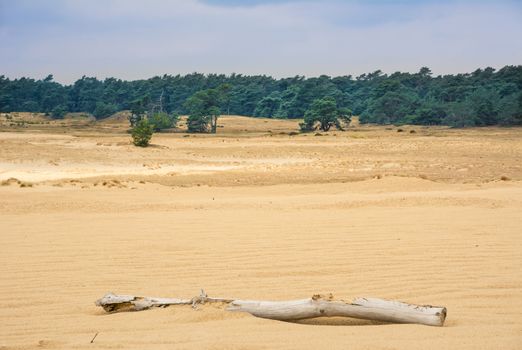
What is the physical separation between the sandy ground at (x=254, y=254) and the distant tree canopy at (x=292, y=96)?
27.0 m

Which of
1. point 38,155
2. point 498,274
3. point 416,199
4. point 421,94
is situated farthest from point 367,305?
point 421,94

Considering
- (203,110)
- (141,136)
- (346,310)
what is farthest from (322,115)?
(346,310)

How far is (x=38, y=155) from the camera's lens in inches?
930

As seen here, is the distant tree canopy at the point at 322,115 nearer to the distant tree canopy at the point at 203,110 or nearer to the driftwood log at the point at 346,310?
the distant tree canopy at the point at 203,110

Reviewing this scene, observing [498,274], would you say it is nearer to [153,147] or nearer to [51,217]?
[51,217]

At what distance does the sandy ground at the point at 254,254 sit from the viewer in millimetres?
4887

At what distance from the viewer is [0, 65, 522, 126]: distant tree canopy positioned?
45.1m

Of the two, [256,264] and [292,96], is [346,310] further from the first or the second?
[292,96]

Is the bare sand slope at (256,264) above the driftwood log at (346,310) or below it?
below

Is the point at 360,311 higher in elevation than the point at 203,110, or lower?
lower

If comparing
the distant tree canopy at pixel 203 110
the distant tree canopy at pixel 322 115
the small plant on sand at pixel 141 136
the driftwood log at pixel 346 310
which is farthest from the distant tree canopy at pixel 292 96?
the driftwood log at pixel 346 310

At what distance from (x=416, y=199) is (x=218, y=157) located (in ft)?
47.4

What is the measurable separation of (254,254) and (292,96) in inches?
2285

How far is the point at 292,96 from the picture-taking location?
2571 inches
